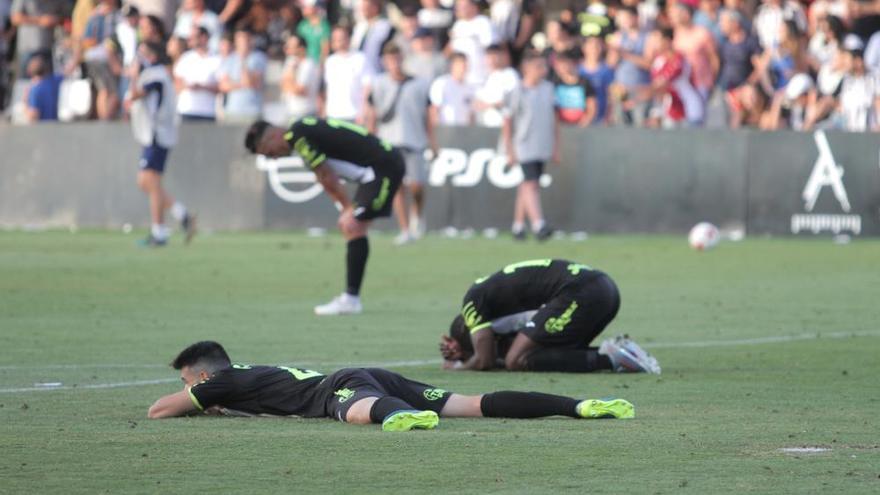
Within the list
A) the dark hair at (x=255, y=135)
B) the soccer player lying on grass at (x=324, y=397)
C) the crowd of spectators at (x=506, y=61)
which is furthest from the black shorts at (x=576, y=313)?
the crowd of spectators at (x=506, y=61)

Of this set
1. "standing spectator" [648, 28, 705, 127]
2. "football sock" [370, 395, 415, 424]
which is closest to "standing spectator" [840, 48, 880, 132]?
"standing spectator" [648, 28, 705, 127]

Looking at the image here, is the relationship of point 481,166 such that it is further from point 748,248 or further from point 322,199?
point 748,248

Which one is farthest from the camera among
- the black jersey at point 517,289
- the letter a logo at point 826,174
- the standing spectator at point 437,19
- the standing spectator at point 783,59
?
the standing spectator at point 437,19

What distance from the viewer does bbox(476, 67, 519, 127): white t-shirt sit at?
25.5 metres

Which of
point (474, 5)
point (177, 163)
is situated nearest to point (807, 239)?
point (474, 5)

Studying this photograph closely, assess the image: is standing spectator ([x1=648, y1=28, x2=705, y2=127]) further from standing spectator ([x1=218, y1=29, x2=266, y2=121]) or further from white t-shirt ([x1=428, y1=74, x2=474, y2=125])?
standing spectator ([x1=218, y1=29, x2=266, y2=121])

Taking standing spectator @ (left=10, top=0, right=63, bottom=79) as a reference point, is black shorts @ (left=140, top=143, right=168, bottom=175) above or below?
below

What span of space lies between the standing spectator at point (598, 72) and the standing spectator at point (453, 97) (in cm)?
167

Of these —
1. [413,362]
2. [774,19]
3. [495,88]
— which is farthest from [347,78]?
[413,362]

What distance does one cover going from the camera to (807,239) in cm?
2523

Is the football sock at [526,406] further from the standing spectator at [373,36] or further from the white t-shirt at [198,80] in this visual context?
the white t-shirt at [198,80]

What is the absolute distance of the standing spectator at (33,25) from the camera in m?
29.9

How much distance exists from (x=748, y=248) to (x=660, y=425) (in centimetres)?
1471

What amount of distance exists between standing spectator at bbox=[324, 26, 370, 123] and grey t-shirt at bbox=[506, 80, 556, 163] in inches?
99.1
